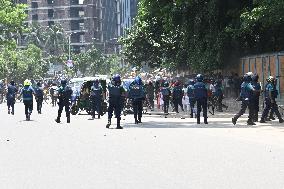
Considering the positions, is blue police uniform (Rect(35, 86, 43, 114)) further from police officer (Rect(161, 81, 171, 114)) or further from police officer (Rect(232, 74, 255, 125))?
police officer (Rect(232, 74, 255, 125))

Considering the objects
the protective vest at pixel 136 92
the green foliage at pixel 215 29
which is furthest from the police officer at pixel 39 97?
the protective vest at pixel 136 92

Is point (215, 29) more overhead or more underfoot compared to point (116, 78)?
more overhead

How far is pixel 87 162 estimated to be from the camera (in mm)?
12594

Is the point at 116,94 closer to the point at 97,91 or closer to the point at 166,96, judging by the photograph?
the point at 97,91

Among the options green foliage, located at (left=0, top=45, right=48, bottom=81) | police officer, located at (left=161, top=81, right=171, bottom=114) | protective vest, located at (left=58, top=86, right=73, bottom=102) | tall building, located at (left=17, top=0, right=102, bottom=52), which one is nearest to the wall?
police officer, located at (left=161, top=81, right=171, bottom=114)

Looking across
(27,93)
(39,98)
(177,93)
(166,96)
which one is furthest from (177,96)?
(27,93)

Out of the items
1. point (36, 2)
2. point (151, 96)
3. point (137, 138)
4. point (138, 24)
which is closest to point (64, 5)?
point (36, 2)

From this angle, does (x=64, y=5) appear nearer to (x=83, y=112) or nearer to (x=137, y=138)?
(x=83, y=112)

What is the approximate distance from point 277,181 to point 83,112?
27.6 m

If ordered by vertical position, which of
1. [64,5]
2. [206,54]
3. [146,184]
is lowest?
[146,184]

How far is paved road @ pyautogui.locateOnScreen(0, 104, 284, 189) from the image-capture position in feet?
32.9

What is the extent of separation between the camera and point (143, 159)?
13.0 m

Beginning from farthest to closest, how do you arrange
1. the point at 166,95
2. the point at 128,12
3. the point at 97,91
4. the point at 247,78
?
the point at 128,12
the point at 166,95
the point at 97,91
the point at 247,78

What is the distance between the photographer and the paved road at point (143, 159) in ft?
32.9
